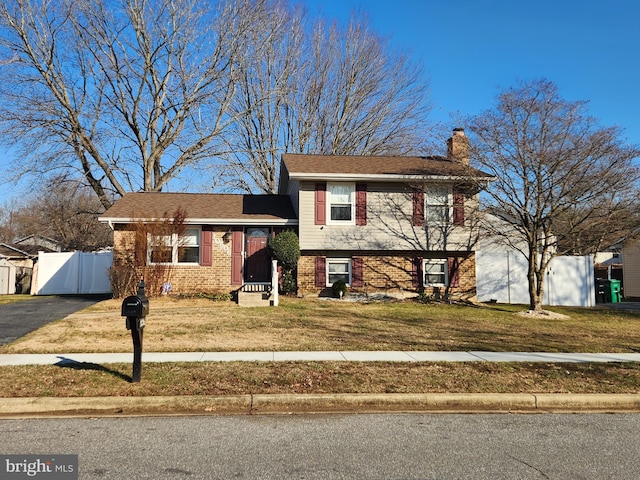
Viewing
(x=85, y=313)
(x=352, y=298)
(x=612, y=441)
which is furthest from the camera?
(x=352, y=298)

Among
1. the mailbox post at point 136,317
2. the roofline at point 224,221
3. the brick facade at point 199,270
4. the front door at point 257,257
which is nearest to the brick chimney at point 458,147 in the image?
the roofline at point 224,221

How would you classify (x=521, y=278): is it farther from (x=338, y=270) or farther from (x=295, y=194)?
(x=295, y=194)

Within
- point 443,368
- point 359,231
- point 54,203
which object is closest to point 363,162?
point 359,231

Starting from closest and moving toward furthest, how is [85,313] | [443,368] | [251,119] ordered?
[443,368]
[85,313]
[251,119]

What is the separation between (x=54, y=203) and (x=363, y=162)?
89.2 feet

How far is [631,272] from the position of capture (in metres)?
27.5

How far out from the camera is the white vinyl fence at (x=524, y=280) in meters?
19.8

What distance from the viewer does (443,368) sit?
7.60 metres

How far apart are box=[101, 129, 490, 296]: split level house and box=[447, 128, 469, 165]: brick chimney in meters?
0.07

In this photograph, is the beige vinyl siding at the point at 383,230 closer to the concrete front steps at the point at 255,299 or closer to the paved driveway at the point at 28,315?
the concrete front steps at the point at 255,299

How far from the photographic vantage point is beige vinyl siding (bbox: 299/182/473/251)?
18.4 metres

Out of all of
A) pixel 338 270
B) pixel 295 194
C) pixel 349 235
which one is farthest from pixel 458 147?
pixel 295 194

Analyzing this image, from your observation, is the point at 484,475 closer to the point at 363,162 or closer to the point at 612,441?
the point at 612,441

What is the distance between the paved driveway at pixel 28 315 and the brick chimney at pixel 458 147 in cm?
1316
